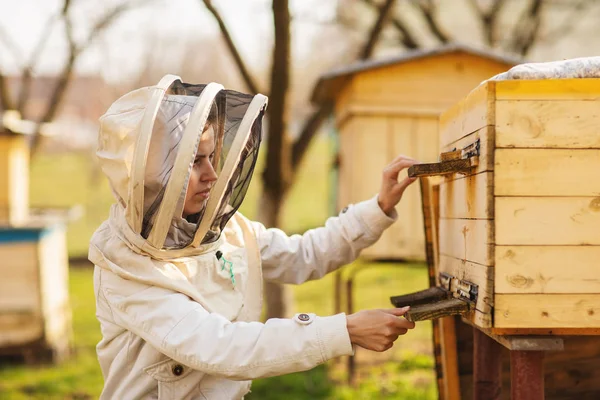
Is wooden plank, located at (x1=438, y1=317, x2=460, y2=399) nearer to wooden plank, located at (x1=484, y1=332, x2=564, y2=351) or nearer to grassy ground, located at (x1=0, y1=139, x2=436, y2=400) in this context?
wooden plank, located at (x1=484, y1=332, x2=564, y2=351)

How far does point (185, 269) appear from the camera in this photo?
88.1 inches

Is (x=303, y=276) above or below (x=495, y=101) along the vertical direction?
below

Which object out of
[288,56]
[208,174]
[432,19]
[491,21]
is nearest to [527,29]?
[491,21]

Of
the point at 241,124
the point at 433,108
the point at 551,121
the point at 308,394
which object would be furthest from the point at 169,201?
the point at 308,394

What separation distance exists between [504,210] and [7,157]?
5526 millimetres

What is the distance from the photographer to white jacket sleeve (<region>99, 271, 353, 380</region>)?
6.58 feet

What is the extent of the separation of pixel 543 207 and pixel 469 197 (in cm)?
29

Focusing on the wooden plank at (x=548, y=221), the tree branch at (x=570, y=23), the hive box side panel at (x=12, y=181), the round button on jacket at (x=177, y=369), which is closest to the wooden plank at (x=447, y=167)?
the wooden plank at (x=548, y=221)

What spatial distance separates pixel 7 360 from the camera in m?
6.31

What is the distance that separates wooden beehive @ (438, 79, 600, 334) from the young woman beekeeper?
43cm

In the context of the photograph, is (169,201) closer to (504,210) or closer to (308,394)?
(504,210)

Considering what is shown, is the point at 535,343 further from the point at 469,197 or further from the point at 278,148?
the point at 278,148

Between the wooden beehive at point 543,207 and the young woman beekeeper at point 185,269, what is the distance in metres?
0.43

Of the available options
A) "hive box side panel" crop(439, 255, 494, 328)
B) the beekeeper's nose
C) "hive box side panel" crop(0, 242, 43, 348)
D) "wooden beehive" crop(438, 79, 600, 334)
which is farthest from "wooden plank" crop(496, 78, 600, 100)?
"hive box side panel" crop(0, 242, 43, 348)
